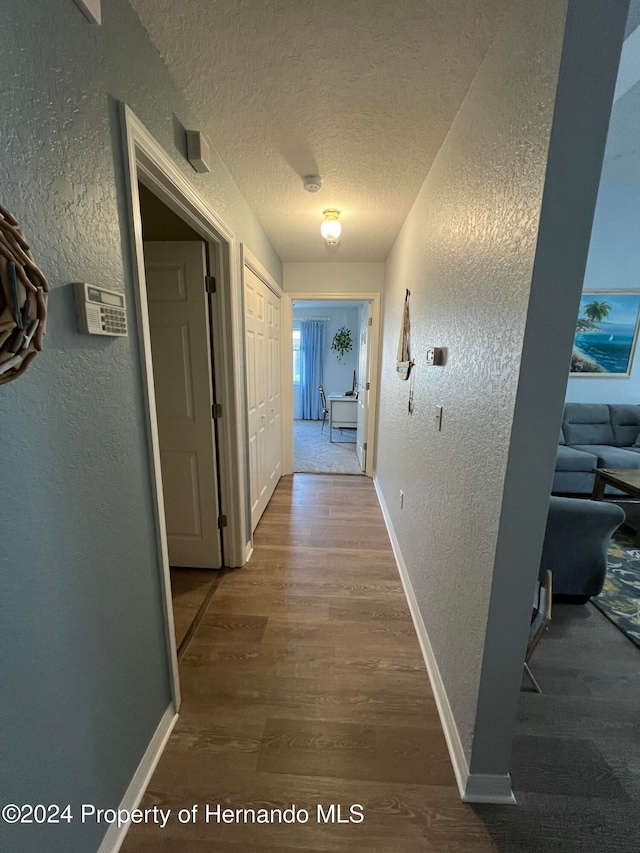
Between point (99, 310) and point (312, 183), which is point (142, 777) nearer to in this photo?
point (99, 310)

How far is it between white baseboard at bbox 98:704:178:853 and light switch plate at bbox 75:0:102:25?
211 centimetres

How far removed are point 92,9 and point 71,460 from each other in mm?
1085

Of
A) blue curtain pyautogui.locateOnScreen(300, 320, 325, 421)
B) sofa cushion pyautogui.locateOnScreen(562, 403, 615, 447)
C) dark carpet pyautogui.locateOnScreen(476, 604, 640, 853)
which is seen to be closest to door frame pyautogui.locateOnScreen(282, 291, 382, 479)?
sofa cushion pyautogui.locateOnScreen(562, 403, 615, 447)

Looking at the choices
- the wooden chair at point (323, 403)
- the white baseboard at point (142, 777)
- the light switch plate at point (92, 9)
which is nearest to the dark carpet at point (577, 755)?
the white baseboard at point (142, 777)

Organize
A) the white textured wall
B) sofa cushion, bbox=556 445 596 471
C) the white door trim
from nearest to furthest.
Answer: the white door trim → sofa cushion, bbox=556 445 596 471 → the white textured wall

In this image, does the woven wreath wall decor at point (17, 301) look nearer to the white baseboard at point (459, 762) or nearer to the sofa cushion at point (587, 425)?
the white baseboard at point (459, 762)

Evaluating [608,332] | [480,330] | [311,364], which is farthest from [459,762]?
[311,364]

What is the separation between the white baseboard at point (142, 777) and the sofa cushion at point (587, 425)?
4.21 m

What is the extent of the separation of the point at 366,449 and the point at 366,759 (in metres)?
2.94

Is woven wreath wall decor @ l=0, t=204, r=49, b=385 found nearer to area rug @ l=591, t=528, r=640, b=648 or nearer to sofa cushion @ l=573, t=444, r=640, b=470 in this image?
area rug @ l=591, t=528, r=640, b=648

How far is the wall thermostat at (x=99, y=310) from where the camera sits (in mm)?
787

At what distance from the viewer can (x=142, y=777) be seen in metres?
1.06

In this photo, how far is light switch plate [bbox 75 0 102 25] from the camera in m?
0.75

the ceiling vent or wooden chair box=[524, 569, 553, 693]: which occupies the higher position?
the ceiling vent
